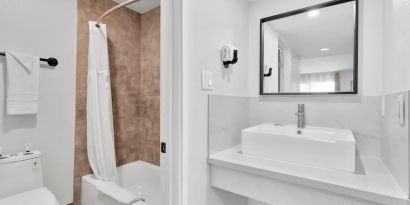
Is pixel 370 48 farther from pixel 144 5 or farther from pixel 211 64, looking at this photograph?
pixel 144 5

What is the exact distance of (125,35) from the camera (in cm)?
243

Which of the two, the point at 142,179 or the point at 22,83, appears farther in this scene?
the point at 142,179

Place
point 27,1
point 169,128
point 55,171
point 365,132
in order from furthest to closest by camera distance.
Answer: point 55,171, point 27,1, point 365,132, point 169,128

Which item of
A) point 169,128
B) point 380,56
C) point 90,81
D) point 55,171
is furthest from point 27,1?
point 380,56

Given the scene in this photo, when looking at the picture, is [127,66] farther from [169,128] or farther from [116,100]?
[169,128]

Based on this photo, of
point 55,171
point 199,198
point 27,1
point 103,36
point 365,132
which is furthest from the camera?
point 103,36

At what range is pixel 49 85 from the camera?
1.81 m

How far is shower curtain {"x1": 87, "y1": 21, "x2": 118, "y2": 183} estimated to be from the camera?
6.34 ft

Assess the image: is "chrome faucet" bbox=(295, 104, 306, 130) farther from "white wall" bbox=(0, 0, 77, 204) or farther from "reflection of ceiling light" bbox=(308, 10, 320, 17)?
"white wall" bbox=(0, 0, 77, 204)

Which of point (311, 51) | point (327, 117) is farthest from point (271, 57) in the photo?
point (327, 117)

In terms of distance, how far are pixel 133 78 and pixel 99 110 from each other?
0.68 m

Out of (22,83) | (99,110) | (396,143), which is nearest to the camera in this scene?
(396,143)

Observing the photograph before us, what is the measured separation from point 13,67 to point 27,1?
0.62 meters

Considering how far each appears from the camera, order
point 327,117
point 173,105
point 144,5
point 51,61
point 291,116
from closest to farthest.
A: point 173,105 < point 327,117 < point 291,116 < point 51,61 < point 144,5
